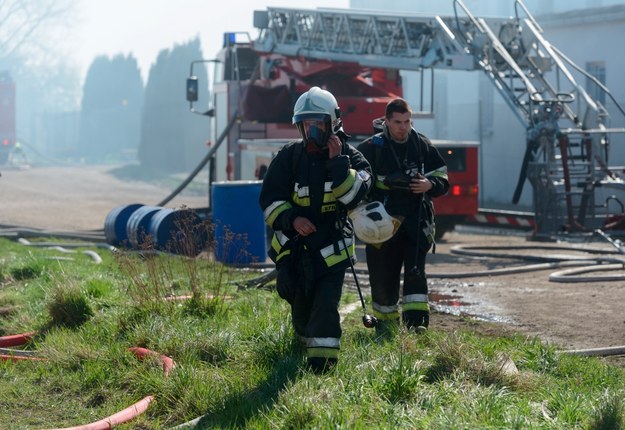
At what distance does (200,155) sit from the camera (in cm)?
5034

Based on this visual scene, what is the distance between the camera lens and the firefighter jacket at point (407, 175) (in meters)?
7.11

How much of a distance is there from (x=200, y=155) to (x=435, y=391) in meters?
Answer: 45.6

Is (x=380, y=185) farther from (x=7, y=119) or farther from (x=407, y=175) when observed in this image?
(x=7, y=119)

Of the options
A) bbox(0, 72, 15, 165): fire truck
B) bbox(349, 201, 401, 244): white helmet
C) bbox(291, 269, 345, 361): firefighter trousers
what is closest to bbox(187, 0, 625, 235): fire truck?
bbox(349, 201, 401, 244): white helmet

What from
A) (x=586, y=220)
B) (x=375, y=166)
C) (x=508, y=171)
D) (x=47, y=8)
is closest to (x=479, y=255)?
(x=586, y=220)

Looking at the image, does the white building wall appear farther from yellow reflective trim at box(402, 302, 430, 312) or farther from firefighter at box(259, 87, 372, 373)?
firefighter at box(259, 87, 372, 373)

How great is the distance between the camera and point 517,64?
1593cm

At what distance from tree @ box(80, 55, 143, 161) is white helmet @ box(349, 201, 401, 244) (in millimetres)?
71431

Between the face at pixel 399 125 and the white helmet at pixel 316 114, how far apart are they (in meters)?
1.01

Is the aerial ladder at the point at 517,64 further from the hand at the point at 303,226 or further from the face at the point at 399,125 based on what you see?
the hand at the point at 303,226

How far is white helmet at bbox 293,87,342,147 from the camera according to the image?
6.03m

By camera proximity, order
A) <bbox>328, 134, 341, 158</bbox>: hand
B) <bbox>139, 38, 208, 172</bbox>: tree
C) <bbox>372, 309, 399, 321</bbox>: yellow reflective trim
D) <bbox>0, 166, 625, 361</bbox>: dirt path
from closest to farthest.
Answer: <bbox>328, 134, 341, 158</bbox>: hand → <bbox>372, 309, 399, 321</bbox>: yellow reflective trim → <bbox>0, 166, 625, 361</bbox>: dirt path → <bbox>139, 38, 208, 172</bbox>: tree

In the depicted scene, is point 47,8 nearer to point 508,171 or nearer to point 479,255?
point 508,171

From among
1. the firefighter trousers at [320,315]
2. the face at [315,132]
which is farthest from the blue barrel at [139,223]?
the face at [315,132]
